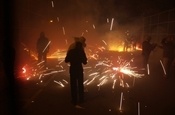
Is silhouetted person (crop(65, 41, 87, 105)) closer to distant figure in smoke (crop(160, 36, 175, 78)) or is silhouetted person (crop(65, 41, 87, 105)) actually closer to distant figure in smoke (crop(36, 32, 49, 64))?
distant figure in smoke (crop(160, 36, 175, 78))

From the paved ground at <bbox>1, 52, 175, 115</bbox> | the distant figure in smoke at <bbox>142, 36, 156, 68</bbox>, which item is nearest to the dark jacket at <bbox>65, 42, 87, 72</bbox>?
A: the paved ground at <bbox>1, 52, 175, 115</bbox>

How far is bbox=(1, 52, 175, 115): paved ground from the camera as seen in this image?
296 inches

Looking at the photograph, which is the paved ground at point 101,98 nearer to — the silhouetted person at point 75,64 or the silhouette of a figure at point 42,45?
the silhouetted person at point 75,64

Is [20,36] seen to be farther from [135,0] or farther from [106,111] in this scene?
[135,0]

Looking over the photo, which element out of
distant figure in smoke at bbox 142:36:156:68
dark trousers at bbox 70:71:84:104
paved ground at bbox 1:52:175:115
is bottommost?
paved ground at bbox 1:52:175:115

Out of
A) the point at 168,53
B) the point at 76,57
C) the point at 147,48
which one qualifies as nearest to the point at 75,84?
the point at 76,57

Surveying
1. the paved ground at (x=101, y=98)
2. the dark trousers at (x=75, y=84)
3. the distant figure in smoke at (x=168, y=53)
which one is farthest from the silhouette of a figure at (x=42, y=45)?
the dark trousers at (x=75, y=84)

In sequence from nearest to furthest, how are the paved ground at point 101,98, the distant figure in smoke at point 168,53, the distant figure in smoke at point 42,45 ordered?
1. the paved ground at point 101,98
2. the distant figure in smoke at point 168,53
3. the distant figure in smoke at point 42,45

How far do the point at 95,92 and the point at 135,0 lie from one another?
21.9 metres

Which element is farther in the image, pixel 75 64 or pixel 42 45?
pixel 42 45

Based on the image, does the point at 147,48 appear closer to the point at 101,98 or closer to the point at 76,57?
the point at 101,98

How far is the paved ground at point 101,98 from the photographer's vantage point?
753 centimetres

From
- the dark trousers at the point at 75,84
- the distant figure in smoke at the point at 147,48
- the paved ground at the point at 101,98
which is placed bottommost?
the paved ground at the point at 101,98

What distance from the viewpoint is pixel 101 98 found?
29.0 ft
